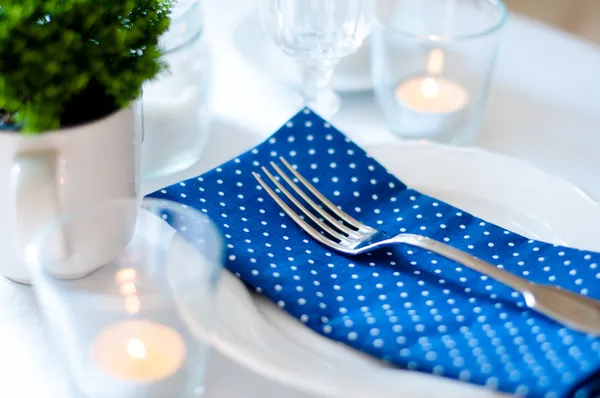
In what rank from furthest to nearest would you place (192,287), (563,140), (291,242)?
(563,140) < (291,242) < (192,287)

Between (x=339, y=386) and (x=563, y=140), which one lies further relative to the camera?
(x=563, y=140)

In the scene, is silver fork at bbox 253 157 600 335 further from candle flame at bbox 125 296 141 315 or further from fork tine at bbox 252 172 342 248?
candle flame at bbox 125 296 141 315

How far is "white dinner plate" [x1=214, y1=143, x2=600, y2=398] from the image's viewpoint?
Answer: 14.6 inches

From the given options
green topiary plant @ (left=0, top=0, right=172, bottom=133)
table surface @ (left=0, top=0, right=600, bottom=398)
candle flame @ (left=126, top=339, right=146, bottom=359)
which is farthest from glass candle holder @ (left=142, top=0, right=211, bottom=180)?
candle flame @ (left=126, top=339, right=146, bottom=359)

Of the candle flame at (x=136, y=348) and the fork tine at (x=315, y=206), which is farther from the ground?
the candle flame at (x=136, y=348)

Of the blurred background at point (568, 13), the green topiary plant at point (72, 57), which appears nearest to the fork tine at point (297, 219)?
the green topiary plant at point (72, 57)

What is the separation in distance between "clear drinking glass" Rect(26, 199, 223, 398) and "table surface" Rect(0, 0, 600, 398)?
0.30ft

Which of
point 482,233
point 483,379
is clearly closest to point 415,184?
point 482,233

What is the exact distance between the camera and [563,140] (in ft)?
2.19

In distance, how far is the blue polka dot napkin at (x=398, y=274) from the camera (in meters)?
0.39

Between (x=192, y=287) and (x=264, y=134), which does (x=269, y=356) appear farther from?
(x=264, y=134)

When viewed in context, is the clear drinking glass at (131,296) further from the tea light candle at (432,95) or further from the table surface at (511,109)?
the tea light candle at (432,95)

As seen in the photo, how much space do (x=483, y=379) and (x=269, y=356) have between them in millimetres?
108

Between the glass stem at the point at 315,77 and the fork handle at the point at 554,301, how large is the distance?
266mm
